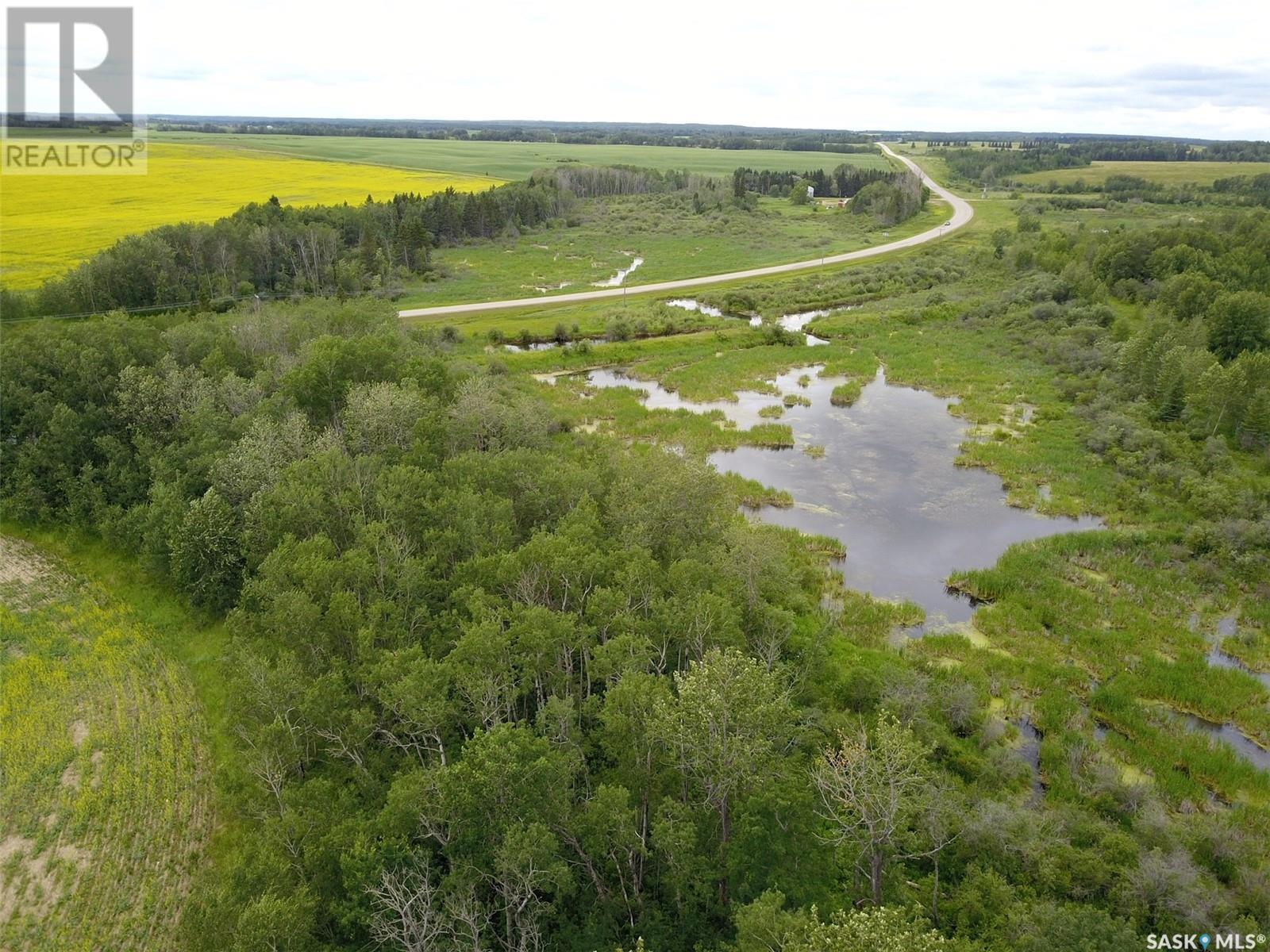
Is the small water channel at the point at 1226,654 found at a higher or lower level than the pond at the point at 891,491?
lower

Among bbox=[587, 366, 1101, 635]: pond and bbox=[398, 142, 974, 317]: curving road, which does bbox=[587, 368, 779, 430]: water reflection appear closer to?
bbox=[587, 366, 1101, 635]: pond

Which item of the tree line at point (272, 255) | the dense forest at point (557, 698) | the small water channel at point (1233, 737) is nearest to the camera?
the dense forest at point (557, 698)

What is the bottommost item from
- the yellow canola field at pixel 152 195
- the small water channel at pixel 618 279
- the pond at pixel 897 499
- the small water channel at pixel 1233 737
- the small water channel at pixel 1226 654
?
the small water channel at pixel 1233 737

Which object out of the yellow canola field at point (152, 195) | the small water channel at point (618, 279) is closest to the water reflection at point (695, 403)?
the small water channel at point (618, 279)

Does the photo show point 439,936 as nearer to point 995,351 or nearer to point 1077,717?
point 1077,717

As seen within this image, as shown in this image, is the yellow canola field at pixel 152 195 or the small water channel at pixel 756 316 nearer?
the small water channel at pixel 756 316

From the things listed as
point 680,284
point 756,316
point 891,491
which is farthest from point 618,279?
point 891,491

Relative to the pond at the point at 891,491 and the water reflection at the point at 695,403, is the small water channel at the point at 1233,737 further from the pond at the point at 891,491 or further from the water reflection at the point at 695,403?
the water reflection at the point at 695,403

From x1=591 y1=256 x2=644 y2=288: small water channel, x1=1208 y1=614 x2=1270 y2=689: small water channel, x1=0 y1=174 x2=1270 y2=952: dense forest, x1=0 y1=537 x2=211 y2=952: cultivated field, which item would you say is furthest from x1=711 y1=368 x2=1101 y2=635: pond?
x1=591 y1=256 x2=644 y2=288: small water channel
